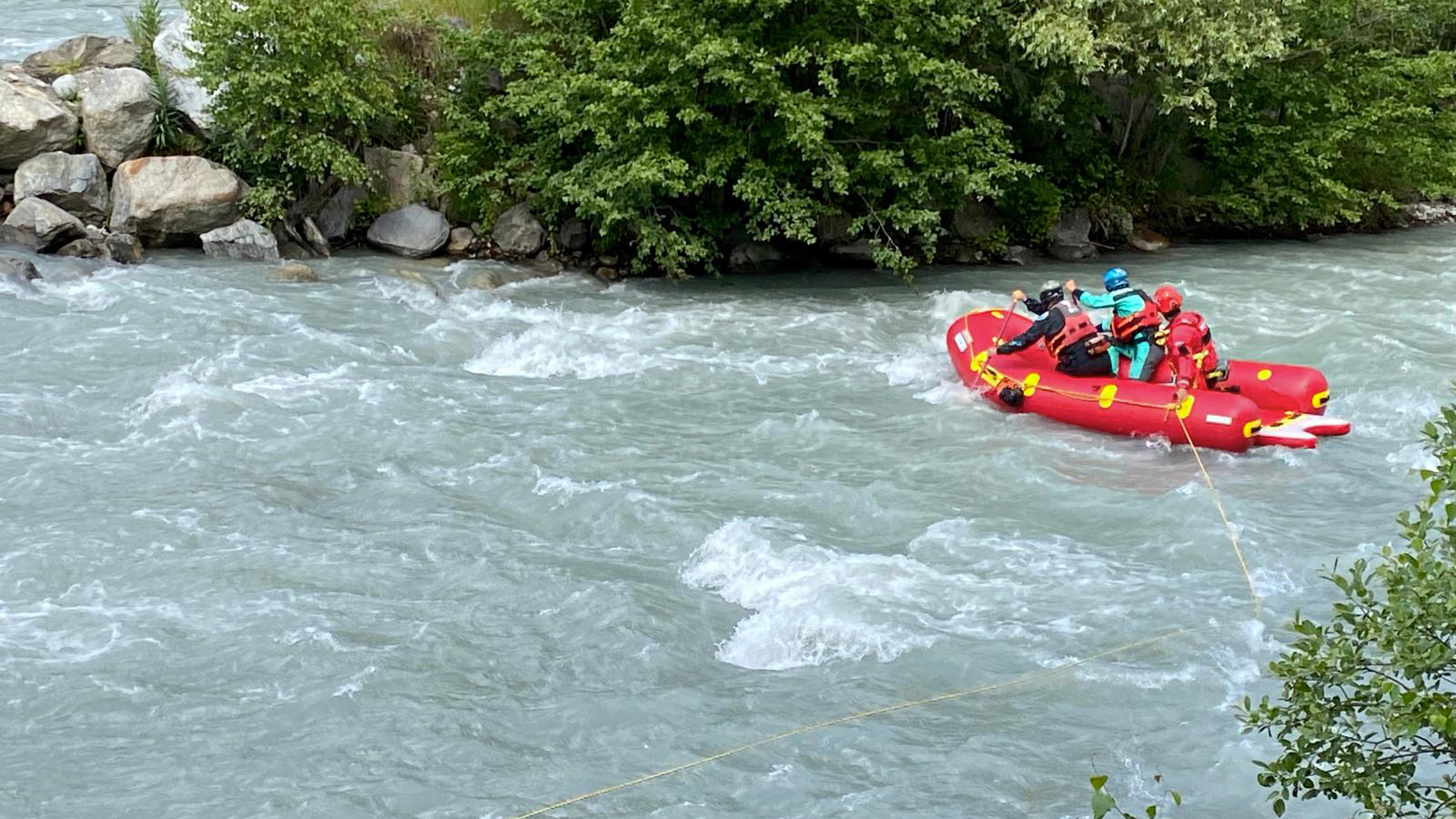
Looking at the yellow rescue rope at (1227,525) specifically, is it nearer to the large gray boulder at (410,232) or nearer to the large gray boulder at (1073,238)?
the large gray boulder at (1073,238)

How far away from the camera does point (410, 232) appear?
47.7ft

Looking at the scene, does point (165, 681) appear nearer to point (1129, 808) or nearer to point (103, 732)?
point (103, 732)

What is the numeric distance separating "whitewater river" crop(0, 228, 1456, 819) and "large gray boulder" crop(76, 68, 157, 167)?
2.01m

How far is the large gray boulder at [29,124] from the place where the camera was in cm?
1352

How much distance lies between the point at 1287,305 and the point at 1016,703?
8870mm

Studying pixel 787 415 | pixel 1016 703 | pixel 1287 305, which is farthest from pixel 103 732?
pixel 1287 305

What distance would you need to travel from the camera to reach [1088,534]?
8.30 m

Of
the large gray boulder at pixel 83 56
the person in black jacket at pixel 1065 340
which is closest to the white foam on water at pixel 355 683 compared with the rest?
the person in black jacket at pixel 1065 340

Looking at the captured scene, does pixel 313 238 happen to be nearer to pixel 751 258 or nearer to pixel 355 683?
pixel 751 258

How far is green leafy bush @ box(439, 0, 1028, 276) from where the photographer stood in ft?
44.5

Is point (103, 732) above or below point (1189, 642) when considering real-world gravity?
below

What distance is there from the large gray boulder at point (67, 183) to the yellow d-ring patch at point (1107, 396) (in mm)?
9918

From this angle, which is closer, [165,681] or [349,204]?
[165,681]

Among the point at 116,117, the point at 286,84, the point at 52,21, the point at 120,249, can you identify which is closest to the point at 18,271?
the point at 120,249
